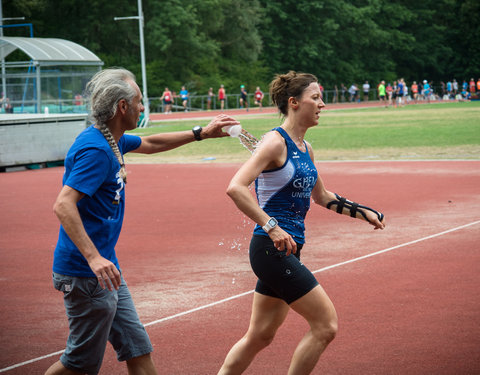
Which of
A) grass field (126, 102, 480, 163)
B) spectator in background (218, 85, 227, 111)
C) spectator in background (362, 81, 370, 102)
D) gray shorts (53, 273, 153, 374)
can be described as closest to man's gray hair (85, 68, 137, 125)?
gray shorts (53, 273, 153, 374)

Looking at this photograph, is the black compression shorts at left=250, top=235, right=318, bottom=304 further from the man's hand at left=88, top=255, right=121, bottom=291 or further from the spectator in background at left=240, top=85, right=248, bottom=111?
the spectator in background at left=240, top=85, right=248, bottom=111

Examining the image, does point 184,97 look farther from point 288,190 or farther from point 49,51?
point 288,190

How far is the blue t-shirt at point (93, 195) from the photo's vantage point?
3705 millimetres

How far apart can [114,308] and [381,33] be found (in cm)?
7931

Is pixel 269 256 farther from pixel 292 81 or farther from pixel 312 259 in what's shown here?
pixel 312 259

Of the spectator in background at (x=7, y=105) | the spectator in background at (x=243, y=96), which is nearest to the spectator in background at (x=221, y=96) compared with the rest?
A: the spectator in background at (x=243, y=96)

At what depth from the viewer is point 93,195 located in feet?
12.5

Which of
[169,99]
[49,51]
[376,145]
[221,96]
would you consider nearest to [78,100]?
[49,51]

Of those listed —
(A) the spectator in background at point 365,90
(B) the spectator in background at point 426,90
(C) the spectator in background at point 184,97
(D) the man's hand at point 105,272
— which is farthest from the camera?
(A) the spectator in background at point 365,90

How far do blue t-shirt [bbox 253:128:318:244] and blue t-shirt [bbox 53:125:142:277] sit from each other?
0.92 meters

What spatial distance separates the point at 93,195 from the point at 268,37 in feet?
238

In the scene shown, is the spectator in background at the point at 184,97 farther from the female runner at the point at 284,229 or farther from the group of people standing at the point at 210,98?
the female runner at the point at 284,229

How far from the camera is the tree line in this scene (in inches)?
2424

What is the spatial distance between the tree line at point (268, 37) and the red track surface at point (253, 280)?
4816cm
